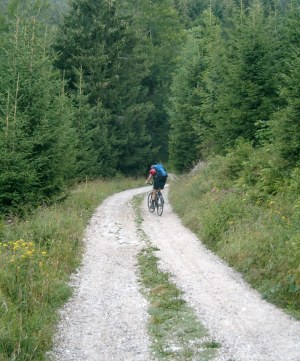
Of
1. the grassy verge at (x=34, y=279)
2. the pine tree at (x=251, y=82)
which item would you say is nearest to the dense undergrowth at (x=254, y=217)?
the pine tree at (x=251, y=82)

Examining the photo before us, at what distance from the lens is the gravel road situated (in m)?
6.10

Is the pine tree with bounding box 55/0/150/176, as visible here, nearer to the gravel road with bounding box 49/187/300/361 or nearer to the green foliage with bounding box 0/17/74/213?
the green foliage with bounding box 0/17/74/213

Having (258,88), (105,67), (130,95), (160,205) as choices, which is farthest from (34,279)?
(130,95)

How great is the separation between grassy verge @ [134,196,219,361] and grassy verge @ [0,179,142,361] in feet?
5.40

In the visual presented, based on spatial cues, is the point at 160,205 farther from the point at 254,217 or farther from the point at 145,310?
the point at 145,310

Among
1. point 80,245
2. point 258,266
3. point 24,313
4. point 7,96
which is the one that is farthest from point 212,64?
point 24,313

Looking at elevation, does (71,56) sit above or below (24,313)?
above

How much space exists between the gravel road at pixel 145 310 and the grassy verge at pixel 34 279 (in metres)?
0.30

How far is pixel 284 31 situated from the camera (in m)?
23.6

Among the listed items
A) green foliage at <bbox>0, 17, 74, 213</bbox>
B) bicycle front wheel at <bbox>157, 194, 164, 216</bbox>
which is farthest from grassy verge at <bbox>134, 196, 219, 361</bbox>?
bicycle front wheel at <bbox>157, 194, 164, 216</bbox>

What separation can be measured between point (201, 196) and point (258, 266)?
9031mm

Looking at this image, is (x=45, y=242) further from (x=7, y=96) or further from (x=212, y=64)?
(x=212, y=64)

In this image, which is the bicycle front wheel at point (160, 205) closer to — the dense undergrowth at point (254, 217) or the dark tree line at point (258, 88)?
the dense undergrowth at point (254, 217)

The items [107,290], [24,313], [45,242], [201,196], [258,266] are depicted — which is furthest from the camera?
[201,196]
